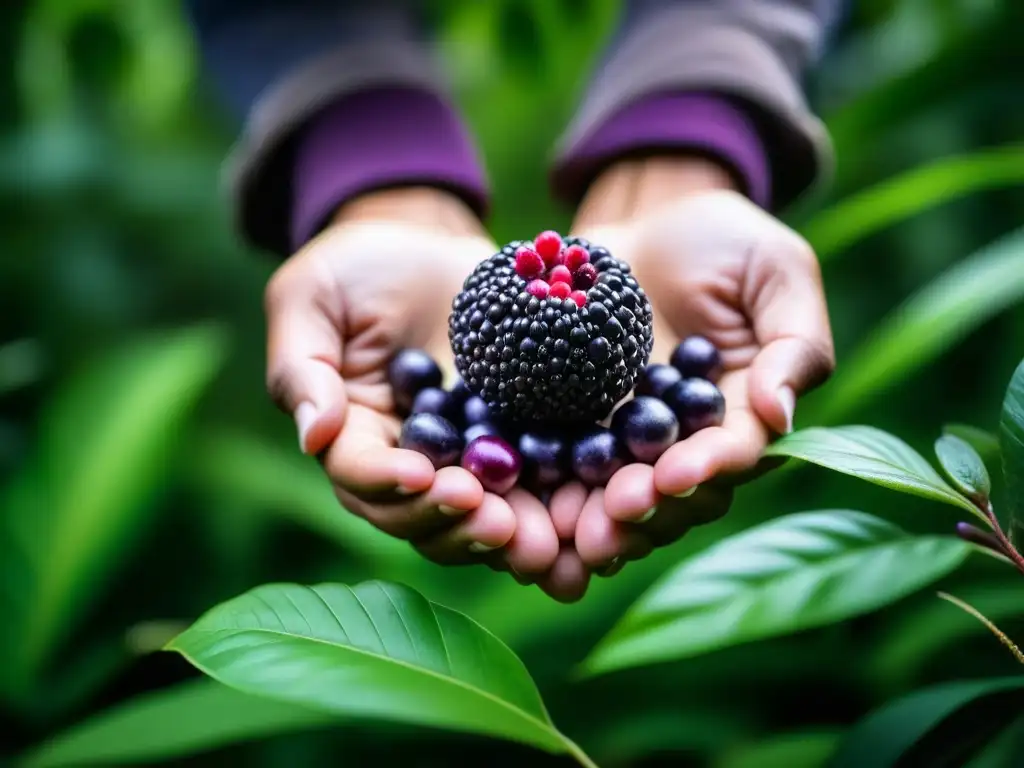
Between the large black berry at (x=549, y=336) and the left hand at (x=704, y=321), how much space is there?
8cm

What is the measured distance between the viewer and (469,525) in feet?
2.22

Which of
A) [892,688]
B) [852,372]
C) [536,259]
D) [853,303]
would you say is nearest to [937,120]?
[853,303]

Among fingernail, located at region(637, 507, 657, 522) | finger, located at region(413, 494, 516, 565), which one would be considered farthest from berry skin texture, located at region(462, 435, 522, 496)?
fingernail, located at region(637, 507, 657, 522)

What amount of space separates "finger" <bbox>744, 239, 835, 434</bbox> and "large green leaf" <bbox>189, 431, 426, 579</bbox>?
0.55 metres

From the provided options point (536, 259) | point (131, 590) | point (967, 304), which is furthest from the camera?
point (131, 590)

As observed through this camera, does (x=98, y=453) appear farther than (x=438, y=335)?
Yes

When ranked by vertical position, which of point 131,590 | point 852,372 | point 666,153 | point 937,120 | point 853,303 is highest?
point 666,153

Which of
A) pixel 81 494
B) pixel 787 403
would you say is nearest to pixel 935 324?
pixel 787 403

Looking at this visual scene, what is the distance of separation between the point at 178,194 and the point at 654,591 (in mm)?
1572

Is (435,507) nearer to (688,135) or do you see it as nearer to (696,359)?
(696,359)

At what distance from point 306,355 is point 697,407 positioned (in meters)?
0.35

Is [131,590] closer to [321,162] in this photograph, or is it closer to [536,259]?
[321,162]

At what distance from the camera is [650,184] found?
1126 mm

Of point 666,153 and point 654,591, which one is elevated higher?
point 666,153
